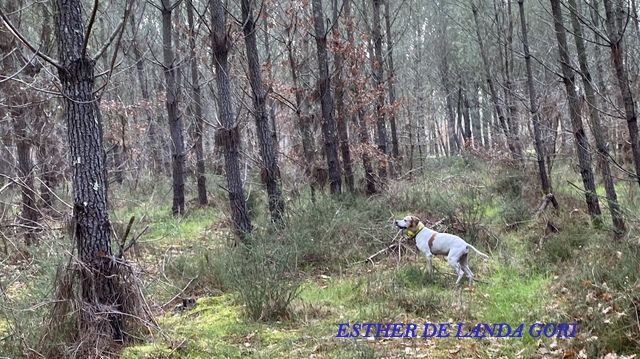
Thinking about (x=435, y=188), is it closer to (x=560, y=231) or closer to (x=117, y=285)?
(x=560, y=231)

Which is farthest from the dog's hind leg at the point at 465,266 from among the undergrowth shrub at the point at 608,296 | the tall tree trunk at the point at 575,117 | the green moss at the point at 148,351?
the green moss at the point at 148,351

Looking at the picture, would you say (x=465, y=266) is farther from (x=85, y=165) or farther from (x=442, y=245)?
(x=85, y=165)

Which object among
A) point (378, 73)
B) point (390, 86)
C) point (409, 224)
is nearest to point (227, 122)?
point (409, 224)

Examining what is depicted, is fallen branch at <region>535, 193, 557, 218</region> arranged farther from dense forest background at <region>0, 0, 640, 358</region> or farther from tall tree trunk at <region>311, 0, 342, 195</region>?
tall tree trunk at <region>311, 0, 342, 195</region>

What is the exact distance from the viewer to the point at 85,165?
14.1 feet

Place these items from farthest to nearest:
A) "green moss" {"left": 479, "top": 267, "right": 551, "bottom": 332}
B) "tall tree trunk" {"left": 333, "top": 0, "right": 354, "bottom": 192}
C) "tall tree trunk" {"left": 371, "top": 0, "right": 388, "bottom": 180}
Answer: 1. "tall tree trunk" {"left": 371, "top": 0, "right": 388, "bottom": 180}
2. "tall tree trunk" {"left": 333, "top": 0, "right": 354, "bottom": 192}
3. "green moss" {"left": 479, "top": 267, "right": 551, "bottom": 332}

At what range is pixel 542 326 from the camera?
15.1ft

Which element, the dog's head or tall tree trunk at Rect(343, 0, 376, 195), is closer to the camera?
the dog's head

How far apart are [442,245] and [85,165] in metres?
4.04

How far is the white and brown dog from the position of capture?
621 cm

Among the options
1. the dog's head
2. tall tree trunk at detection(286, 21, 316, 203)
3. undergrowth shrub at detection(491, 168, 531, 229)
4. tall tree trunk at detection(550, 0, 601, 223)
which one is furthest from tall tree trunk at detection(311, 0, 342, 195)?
tall tree trunk at detection(550, 0, 601, 223)

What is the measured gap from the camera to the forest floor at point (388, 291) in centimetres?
438

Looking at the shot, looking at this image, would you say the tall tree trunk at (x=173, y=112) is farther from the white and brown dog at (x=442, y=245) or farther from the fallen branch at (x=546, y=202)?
the fallen branch at (x=546, y=202)

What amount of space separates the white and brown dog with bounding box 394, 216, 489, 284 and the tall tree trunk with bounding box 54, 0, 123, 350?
364 centimetres
